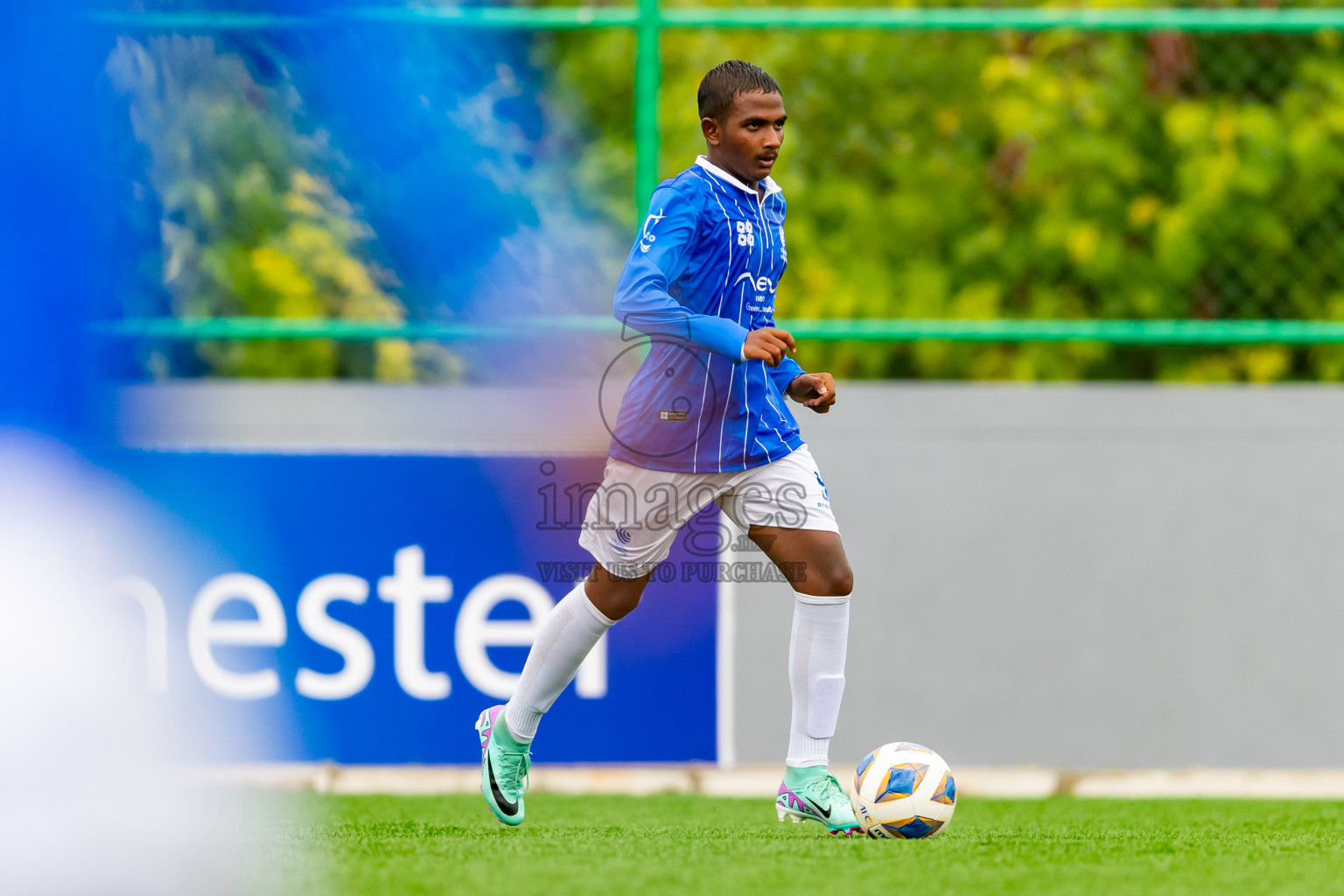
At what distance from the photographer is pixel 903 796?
11.7ft

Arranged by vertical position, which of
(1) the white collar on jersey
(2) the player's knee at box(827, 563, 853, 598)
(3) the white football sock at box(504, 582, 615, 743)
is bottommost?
(3) the white football sock at box(504, 582, 615, 743)

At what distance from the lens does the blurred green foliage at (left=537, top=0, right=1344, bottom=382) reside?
5473mm

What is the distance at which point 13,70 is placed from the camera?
157 cm

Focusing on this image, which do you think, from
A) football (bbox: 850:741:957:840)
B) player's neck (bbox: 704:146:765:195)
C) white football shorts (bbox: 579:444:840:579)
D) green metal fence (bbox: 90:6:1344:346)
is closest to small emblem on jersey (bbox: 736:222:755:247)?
player's neck (bbox: 704:146:765:195)

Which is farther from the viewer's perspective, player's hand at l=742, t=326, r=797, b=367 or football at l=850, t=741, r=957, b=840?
football at l=850, t=741, r=957, b=840

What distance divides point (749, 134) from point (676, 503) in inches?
32.9

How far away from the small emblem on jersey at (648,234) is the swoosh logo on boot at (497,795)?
1262 millimetres

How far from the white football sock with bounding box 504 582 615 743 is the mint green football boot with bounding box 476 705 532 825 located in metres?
0.02

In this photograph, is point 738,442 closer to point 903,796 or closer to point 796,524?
point 796,524

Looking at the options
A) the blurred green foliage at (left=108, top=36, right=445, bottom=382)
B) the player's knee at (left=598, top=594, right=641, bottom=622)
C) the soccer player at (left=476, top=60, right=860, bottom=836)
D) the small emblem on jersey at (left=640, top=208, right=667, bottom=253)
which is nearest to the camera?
the small emblem on jersey at (left=640, top=208, right=667, bottom=253)

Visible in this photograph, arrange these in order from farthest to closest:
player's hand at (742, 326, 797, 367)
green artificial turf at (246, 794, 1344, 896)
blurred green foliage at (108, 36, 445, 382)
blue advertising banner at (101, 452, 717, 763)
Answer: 1. blurred green foliage at (108, 36, 445, 382)
2. blue advertising banner at (101, 452, 717, 763)
3. player's hand at (742, 326, 797, 367)
4. green artificial turf at (246, 794, 1344, 896)

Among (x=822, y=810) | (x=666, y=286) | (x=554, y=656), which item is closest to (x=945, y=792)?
(x=822, y=810)

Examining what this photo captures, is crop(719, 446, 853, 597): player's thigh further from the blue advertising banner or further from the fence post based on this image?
the fence post

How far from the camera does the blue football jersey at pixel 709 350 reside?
3.57 metres
